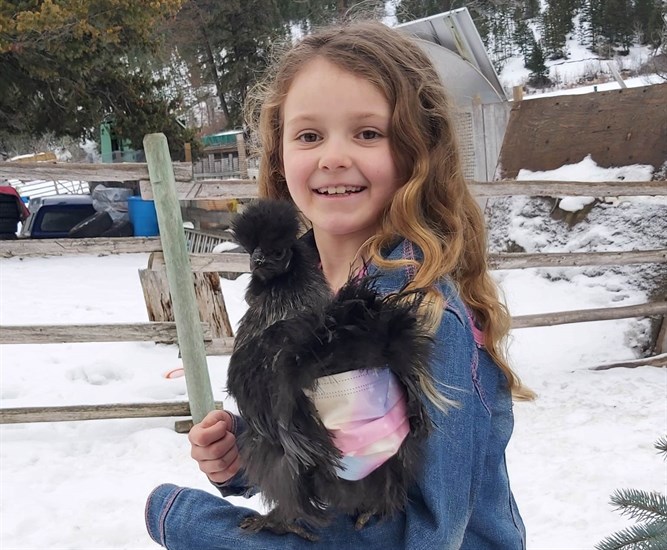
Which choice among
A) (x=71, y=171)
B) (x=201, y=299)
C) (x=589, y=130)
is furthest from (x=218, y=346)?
(x=589, y=130)

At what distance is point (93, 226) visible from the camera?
10719mm

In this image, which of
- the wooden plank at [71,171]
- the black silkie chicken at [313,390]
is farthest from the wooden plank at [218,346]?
the black silkie chicken at [313,390]

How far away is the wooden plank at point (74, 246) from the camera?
396cm

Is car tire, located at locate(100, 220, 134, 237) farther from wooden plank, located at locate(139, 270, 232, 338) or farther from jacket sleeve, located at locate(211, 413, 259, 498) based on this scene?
jacket sleeve, located at locate(211, 413, 259, 498)

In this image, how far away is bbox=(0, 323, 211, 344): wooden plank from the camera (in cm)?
397

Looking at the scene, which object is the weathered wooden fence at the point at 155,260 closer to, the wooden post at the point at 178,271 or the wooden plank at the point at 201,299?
the wooden post at the point at 178,271

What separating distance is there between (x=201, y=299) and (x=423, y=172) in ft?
12.5

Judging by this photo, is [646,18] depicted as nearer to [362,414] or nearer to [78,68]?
[78,68]

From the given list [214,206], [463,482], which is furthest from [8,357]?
[214,206]

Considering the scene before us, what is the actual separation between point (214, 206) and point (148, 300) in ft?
29.9

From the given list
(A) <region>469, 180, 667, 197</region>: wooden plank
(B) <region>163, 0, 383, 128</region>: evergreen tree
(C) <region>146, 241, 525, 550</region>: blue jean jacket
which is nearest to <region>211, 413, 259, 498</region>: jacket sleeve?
(C) <region>146, 241, 525, 550</region>: blue jean jacket

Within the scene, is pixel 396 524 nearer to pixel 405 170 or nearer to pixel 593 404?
pixel 405 170

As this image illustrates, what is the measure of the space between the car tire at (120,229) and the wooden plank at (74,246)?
6.68 m

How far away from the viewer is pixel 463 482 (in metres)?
0.88
